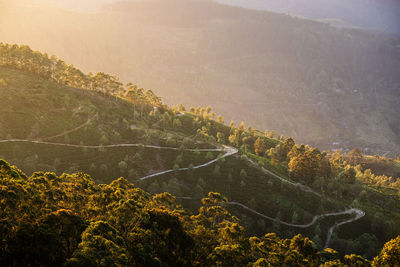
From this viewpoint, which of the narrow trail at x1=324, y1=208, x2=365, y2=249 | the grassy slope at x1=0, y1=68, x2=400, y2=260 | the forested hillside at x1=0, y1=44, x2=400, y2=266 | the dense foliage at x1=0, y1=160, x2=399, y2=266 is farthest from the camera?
the grassy slope at x1=0, y1=68, x2=400, y2=260

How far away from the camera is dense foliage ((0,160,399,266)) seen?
28.6 meters

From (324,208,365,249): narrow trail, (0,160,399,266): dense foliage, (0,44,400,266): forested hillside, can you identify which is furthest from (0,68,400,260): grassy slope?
(0,160,399,266): dense foliage

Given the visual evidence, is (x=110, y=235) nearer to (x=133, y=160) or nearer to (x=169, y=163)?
(x=133, y=160)

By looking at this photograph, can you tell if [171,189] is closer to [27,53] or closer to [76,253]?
[76,253]

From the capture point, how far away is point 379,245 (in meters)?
93.6

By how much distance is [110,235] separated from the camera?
3150 cm

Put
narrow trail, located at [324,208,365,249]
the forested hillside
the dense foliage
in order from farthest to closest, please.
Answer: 1. the forested hillside
2. narrow trail, located at [324,208,365,249]
3. the dense foliage

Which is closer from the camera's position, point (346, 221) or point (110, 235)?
point (110, 235)

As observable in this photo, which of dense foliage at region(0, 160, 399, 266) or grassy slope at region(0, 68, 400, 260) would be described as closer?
dense foliage at region(0, 160, 399, 266)

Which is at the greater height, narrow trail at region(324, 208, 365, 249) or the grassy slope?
the grassy slope

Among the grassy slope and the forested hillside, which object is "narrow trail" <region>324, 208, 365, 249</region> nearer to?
the forested hillside

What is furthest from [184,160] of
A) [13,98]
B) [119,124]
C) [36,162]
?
[13,98]

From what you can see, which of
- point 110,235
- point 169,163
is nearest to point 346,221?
point 169,163

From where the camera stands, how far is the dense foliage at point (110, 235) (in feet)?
93.9
